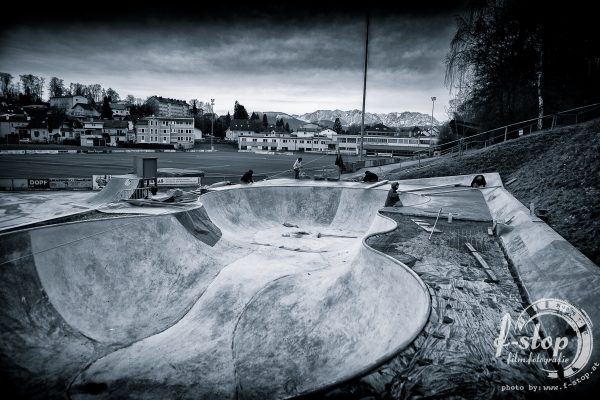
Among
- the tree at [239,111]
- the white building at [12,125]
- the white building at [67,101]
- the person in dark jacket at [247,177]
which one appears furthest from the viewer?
the tree at [239,111]

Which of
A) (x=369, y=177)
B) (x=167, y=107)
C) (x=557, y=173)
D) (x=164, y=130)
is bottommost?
(x=369, y=177)

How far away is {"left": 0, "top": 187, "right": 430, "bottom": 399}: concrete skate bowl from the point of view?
5586 millimetres

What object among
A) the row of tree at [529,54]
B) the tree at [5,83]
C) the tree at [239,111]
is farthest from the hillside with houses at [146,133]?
the row of tree at [529,54]

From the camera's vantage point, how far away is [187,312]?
830cm

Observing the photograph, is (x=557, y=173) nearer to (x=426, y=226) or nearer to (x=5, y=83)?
(x=426, y=226)

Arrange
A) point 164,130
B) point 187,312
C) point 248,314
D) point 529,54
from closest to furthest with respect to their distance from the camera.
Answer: point 248,314 < point 187,312 < point 529,54 < point 164,130

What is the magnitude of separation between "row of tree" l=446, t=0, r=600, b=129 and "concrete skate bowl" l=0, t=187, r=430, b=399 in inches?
746

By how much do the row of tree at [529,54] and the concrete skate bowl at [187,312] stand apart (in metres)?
19.0

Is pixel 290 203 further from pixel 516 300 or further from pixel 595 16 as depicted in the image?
pixel 595 16

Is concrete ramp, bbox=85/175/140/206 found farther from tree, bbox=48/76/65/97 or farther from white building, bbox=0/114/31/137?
tree, bbox=48/76/65/97

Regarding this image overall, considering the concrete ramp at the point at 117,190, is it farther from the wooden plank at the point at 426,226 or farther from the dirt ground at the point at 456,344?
the dirt ground at the point at 456,344

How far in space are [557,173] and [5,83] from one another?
18628 cm

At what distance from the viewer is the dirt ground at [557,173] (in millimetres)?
7672

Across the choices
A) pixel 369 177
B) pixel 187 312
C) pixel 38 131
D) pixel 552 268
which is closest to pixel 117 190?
pixel 187 312
